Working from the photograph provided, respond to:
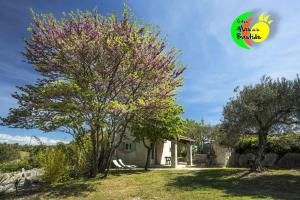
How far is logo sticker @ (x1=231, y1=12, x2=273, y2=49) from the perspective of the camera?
1553 cm

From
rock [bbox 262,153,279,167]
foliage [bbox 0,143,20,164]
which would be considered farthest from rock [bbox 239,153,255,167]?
foliage [bbox 0,143,20,164]

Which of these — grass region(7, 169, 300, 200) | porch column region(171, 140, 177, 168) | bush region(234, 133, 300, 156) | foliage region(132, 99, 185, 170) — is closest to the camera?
grass region(7, 169, 300, 200)

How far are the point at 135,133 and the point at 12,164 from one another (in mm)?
9595

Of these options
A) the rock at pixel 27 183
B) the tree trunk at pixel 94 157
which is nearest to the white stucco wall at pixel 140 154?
the tree trunk at pixel 94 157

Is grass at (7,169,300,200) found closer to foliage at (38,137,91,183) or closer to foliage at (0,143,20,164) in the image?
foliage at (38,137,91,183)

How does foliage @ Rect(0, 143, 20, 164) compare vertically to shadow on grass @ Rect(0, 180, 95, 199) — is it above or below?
above

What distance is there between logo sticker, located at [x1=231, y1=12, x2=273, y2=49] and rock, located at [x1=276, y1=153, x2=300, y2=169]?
12433 mm

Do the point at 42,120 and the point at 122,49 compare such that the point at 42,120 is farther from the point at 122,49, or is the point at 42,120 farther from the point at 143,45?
the point at 143,45

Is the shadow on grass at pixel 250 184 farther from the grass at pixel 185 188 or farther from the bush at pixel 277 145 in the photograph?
the bush at pixel 277 145

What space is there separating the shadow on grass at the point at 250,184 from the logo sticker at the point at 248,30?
24.1ft

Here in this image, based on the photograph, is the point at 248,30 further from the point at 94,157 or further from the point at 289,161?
the point at 289,161

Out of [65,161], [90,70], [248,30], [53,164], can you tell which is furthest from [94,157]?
[248,30]

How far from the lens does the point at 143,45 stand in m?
15.8

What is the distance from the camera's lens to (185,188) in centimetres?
1388
